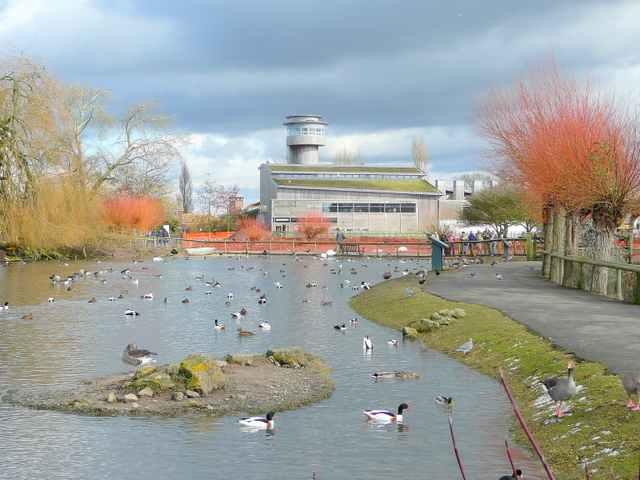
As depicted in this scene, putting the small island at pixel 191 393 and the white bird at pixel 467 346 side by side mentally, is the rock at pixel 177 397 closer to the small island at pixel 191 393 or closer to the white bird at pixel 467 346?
the small island at pixel 191 393

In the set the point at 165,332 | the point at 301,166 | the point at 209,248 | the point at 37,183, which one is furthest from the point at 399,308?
the point at 301,166

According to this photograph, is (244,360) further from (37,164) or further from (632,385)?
(37,164)

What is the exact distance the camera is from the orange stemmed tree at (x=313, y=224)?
102 meters

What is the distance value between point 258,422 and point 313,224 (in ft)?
293

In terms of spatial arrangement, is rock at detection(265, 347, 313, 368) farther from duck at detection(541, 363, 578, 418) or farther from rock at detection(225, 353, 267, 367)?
duck at detection(541, 363, 578, 418)

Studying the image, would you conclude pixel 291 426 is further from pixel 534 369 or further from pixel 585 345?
pixel 585 345

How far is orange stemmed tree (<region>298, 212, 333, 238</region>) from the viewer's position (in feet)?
334

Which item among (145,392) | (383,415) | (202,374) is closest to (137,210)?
(202,374)

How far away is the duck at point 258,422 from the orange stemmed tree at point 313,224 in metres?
87.2

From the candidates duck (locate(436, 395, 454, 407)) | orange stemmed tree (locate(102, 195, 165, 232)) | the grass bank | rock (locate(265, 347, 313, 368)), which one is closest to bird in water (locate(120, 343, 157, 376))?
rock (locate(265, 347, 313, 368))

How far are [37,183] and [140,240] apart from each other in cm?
3478

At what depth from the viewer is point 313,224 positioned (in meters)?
103

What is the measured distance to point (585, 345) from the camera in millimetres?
16938

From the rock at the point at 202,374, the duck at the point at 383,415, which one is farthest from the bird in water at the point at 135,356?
the duck at the point at 383,415
